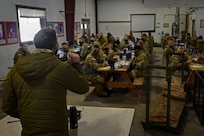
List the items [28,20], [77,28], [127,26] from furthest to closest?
[127,26] < [77,28] < [28,20]

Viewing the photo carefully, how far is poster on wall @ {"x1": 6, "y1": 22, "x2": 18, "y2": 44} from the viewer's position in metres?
6.43

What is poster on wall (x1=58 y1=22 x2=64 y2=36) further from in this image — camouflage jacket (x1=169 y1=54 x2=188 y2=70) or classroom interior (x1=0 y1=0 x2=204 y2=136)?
camouflage jacket (x1=169 y1=54 x2=188 y2=70)

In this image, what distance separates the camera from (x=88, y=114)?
2.23 meters

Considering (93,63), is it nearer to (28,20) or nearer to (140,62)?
(140,62)

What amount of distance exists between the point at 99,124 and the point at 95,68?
3066mm

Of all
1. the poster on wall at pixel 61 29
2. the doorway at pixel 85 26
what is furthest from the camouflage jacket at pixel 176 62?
the doorway at pixel 85 26

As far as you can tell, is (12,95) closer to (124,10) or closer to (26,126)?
(26,126)

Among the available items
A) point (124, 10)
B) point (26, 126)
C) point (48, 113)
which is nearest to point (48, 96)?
point (48, 113)

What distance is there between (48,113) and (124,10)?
1436cm

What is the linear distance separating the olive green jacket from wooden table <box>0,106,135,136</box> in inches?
17.7

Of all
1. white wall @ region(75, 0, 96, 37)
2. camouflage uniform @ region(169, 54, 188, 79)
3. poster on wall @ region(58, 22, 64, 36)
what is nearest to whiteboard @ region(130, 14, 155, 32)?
white wall @ region(75, 0, 96, 37)

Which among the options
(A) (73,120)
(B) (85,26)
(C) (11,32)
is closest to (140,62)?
(A) (73,120)

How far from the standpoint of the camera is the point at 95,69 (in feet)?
16.6

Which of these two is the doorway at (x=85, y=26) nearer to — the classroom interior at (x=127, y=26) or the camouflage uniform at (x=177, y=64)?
the classroom interior at (x=127, y=26)
